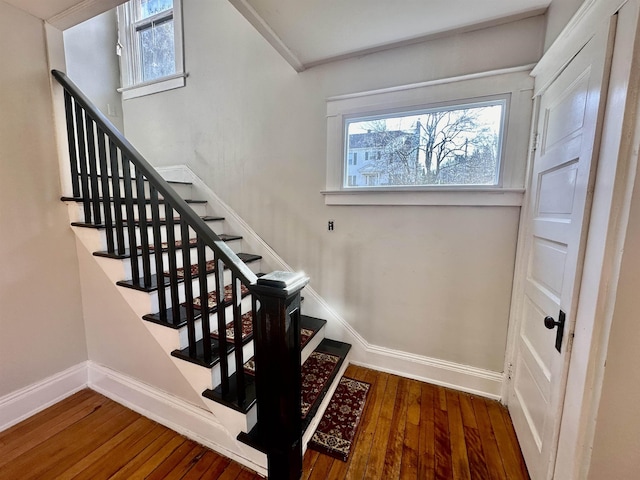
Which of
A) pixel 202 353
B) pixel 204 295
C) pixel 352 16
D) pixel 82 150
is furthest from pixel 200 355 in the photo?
pixel 352 16

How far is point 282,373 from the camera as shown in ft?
3.74

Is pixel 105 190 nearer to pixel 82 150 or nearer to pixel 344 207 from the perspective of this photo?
pixel 82 150

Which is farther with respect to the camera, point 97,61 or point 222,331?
point 97,61

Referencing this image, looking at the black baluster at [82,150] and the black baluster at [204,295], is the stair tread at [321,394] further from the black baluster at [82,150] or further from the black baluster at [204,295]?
the black baluster at [82,150]

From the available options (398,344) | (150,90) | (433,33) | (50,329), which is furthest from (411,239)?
(150,90)

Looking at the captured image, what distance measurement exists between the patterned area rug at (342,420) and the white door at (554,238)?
0.89 meters

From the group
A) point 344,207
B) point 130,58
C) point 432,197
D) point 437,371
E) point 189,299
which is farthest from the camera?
point 130,58

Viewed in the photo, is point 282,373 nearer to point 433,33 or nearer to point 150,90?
point 433,33

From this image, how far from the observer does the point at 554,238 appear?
1216 millimetres

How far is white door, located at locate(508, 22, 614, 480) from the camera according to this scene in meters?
0.96

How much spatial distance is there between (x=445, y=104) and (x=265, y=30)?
1.24 m

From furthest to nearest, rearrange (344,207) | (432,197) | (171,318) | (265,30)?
1. (344,207)
2. (432,197)
3. (265,30)
4. (171,318)

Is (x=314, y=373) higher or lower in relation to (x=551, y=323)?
lower

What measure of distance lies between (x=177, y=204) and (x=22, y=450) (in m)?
1.64
